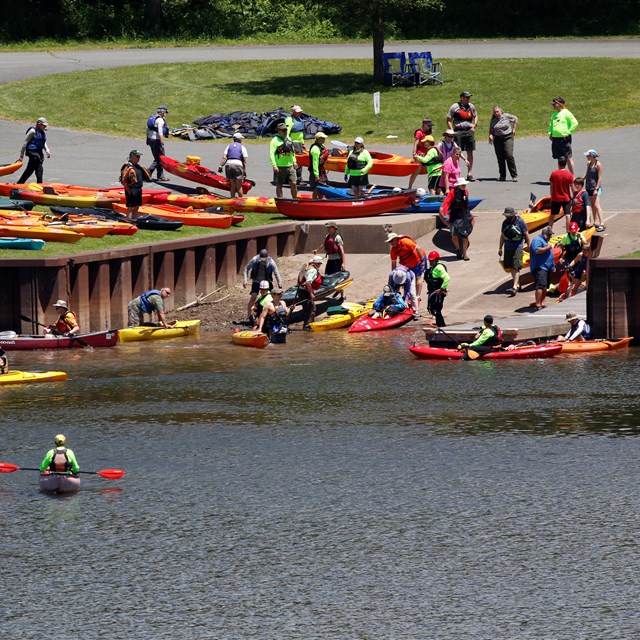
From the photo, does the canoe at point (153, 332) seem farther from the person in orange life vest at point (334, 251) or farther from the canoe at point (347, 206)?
the canoe at point (347, 206)

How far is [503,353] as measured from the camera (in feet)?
94.7

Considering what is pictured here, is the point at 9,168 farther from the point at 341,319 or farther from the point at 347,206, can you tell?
the point at 341,319

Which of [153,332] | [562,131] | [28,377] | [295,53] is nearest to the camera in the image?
[28,377]

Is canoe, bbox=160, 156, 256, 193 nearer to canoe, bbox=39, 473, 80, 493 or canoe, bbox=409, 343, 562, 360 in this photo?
→ canoe, bbox=409, 343, 562, 360

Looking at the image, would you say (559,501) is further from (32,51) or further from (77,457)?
(32,51)

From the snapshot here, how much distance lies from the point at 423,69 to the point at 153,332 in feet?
81.5

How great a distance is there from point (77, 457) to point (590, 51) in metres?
39.9

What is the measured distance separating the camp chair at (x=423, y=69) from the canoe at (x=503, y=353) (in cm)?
2564

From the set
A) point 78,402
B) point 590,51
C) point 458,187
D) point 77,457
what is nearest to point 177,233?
point 458,187

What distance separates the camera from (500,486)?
2197 cm

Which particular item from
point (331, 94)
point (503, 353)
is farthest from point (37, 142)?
point (503, 353)

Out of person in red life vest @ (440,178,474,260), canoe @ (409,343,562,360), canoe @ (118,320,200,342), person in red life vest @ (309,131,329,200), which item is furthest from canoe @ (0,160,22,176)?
canoe @ (409,343,562,360)

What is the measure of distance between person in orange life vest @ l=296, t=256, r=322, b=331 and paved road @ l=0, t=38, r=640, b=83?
1033 inches

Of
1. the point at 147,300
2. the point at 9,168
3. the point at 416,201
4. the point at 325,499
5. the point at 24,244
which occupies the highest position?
the point at 9,168
